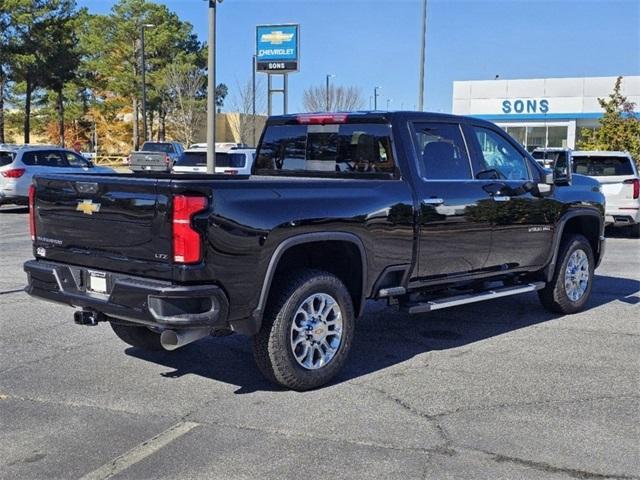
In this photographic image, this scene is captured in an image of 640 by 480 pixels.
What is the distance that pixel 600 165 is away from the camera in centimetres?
1492

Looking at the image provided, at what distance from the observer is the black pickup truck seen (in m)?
Result: 4.62

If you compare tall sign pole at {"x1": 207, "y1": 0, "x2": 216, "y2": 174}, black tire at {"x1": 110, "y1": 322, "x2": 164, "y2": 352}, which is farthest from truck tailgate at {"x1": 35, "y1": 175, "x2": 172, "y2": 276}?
tall sign pole at {"x1": 207, "y1": 0, "x2": 216, "y2": 174}

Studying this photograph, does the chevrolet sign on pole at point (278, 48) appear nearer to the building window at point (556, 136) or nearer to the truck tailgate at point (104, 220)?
the building window at point (556, 136)

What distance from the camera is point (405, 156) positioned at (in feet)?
19.9

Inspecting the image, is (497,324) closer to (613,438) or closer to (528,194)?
(528,194)

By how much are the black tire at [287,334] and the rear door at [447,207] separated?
1101 millimetres

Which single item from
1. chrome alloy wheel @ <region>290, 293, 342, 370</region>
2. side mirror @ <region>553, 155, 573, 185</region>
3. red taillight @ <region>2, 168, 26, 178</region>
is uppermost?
side mirror @ <region>553, 155, 573, 185</region>

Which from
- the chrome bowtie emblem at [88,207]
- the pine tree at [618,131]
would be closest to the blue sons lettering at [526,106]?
the pine tree at [618,131]

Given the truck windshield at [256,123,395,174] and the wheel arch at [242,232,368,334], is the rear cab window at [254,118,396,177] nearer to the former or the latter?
the truck windshield at [256,123,395,174]

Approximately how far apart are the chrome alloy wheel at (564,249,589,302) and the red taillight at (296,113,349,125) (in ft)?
9.93

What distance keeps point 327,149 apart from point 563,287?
9.85ft

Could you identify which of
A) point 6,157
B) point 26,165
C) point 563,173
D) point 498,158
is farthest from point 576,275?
point 6,157

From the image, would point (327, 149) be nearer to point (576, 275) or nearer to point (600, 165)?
point (576, 275)

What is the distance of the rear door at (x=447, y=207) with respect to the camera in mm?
6082
